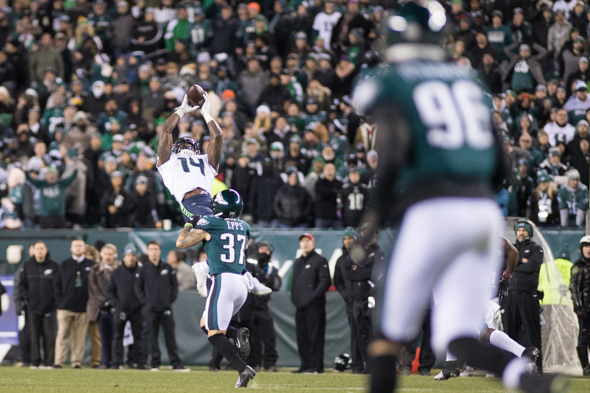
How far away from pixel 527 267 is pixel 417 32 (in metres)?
9.14

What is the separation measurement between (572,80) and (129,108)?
10.3 meters

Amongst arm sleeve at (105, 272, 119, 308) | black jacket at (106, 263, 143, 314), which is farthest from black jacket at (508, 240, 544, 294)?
arm sleeve at (105, 272, 119, 308)

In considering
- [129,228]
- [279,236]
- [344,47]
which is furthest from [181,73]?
[279,236]

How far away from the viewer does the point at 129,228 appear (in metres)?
18.6

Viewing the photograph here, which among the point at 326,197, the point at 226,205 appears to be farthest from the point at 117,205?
the point at 226,205

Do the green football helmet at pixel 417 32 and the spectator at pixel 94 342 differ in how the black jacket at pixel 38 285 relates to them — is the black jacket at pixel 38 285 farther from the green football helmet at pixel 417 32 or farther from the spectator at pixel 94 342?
the green football helmet at pixel 417 32

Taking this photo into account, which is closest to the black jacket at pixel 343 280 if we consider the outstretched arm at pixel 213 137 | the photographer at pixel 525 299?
the photographer at pixel 525 299

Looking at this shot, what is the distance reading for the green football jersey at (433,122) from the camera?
5.05 metres

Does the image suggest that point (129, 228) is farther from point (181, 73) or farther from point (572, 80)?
point (572, 80)

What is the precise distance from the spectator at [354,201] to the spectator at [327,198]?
299 mm

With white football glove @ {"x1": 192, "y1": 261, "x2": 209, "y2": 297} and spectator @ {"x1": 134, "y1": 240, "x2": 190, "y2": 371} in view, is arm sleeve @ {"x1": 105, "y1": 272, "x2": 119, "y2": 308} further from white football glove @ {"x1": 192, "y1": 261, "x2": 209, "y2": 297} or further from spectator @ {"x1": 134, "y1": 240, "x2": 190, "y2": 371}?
white football glove @ {"x1": 192, "y1": 261, "x2": 209, "y2": 297}

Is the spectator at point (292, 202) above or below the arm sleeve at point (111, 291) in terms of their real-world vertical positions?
above

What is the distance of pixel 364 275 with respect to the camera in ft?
49.1

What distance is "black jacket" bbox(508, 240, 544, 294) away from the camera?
13.7 meters
